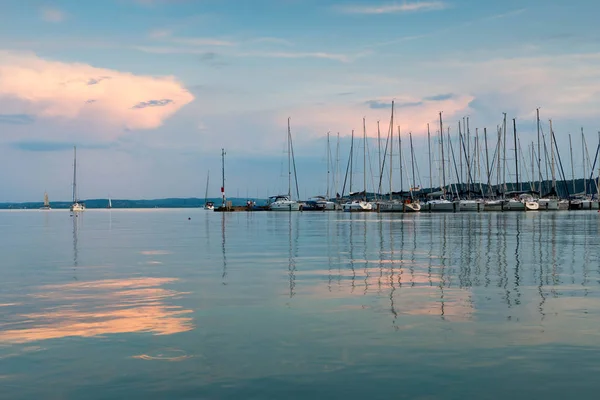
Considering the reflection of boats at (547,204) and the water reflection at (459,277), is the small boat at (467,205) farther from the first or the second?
the water reflection at (459,277)

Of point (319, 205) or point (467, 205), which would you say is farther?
point (319, 205)

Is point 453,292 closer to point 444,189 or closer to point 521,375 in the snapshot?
point 521,375

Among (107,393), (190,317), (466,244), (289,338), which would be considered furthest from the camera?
(466,244)

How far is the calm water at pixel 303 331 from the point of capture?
37.4ft

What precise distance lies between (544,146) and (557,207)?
48.7 feet

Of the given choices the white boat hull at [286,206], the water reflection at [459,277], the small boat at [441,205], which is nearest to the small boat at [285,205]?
the white boat hull at [286,206]

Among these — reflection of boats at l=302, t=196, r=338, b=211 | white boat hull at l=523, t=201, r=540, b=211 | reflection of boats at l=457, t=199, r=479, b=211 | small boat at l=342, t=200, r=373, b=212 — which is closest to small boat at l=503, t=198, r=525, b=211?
white boat hull at l=523, t=201, r=540, b=211

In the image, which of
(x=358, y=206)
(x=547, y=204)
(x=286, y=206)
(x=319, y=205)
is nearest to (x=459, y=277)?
(x=547, y=204)

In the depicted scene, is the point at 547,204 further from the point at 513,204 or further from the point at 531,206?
the point at 513,204

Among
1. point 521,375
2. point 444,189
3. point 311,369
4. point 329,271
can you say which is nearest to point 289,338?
point 311,369

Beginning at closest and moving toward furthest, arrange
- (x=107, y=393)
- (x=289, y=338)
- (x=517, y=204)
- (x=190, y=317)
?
(x=107, y=393)
(x=289, y=338)
(x=190, y=317)
(x=517, y=204)

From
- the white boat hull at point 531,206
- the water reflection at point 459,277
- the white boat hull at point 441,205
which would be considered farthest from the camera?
the white boat hull at point 441,205

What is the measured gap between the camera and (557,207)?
150 m

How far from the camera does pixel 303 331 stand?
1577 centimetres
